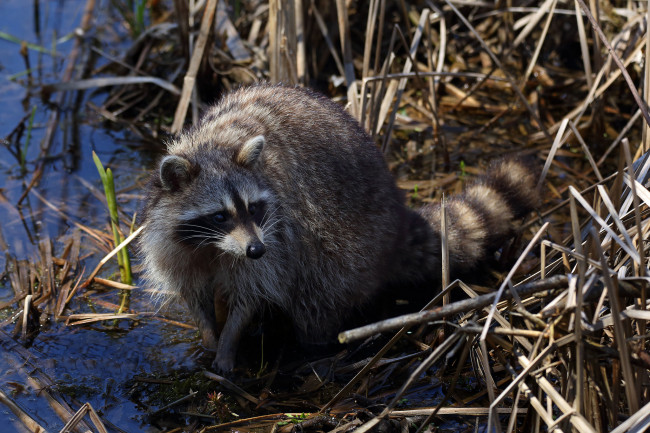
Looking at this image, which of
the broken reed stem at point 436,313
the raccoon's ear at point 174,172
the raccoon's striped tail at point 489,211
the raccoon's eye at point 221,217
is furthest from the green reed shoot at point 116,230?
the broken reed stem at point 436,313

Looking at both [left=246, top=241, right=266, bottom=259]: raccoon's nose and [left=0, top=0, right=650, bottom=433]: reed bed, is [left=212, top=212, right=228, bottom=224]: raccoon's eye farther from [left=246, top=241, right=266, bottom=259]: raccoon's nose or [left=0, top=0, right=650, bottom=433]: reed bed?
[left=0, top=0, right=650, bottom=433]: reed bed

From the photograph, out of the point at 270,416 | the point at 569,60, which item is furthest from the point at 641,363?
the point at 569,60

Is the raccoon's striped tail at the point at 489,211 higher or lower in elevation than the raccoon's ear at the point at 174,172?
lower

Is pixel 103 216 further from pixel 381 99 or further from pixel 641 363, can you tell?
pixel 641 363

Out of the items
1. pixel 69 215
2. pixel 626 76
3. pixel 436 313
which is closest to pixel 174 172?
pixel 436 313

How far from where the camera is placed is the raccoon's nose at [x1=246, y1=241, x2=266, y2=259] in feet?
11.2

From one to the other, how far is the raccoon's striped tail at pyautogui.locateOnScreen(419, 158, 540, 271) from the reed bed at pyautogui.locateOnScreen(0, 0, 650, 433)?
0.58 ft

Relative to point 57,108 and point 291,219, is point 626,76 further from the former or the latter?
point 57,108

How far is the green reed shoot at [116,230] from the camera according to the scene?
4.21m

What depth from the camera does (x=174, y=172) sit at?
3.65 meters

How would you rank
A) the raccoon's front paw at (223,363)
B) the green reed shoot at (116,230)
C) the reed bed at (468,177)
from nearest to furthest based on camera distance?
1. the reed bed at (468,177)
2. the raccoon's front paw at (223,363)
3. the green reed shoot at (116,230)

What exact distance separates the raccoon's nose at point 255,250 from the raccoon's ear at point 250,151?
49 cm

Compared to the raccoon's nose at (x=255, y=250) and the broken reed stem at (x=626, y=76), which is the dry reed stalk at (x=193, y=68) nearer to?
the raccoon's nose at (x=255, y=250)

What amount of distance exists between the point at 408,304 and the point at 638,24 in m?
2.72
